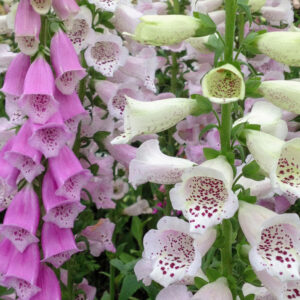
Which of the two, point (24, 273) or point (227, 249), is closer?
point (227, 249)

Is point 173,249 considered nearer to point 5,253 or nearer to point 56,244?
point 56,244

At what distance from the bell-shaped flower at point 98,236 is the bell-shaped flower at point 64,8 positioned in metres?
0.84

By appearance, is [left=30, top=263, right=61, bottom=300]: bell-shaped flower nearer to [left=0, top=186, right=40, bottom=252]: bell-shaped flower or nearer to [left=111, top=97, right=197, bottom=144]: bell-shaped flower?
[left=0, top=186, right=40, bottom=252]: bell-shaped flower

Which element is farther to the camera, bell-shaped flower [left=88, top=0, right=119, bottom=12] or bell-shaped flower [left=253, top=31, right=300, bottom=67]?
bell-shaped flower [left=88, top=0, right=119, bottom=12]

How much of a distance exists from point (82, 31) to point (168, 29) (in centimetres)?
70

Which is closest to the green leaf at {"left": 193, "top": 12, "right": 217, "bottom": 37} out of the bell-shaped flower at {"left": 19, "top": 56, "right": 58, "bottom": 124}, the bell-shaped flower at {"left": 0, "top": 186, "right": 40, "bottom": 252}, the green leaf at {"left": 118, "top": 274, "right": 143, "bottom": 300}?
the bell-shaped flower at {"left": 19, "top": 56, "right": 58, "bottom": 124}

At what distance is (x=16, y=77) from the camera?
169 cm

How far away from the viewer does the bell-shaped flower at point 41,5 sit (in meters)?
1.60

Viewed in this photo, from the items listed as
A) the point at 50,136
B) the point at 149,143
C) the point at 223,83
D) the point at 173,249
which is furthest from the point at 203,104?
the point at 50,136

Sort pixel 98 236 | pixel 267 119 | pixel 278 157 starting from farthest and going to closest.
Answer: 1. pixel 98 236
2. pixel 267 119
3. pixel 278 157

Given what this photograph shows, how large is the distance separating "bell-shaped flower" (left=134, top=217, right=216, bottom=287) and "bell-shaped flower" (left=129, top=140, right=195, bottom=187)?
0.48ft

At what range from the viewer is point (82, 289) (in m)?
2.16

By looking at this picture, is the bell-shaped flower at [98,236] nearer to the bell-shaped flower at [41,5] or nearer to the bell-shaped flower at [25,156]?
the bell-shaped flower at [25,156]

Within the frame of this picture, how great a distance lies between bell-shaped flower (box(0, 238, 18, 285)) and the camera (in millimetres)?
1743
